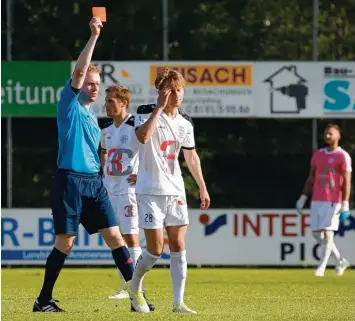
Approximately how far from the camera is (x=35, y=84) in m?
18.3

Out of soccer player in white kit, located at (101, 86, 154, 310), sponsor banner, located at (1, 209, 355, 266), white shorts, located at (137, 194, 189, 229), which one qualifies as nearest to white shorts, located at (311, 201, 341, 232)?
sponsor banner, located at (1, 209, 355, 266)

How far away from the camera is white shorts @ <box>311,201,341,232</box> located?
1634 cm

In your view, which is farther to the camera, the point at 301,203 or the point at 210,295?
the point at 301,203

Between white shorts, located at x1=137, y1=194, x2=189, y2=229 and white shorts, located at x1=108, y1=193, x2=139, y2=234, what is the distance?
97.0 inches

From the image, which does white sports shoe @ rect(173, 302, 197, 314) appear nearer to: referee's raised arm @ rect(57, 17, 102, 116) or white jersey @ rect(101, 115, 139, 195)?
referee's raised arm @ rect(57, 17, 102, 116)

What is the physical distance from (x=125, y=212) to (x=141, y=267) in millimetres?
2383

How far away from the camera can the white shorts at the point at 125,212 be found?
1170 cm

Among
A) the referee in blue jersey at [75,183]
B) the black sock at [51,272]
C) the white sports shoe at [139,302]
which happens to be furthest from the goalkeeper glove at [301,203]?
the black sock at [51,272]

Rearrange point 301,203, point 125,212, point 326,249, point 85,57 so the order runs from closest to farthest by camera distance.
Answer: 1. point 85,57
2. point 125,212
3. point 326,249
4. point 301,203

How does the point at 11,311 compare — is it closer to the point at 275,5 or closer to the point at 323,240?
the point at 323,240

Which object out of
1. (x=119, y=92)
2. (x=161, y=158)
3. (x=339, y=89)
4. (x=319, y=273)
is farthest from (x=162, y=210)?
(x=339, y=89)

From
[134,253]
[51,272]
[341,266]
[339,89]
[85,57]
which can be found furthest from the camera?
[339,89]

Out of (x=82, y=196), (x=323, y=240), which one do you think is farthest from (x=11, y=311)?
(x=323, y=240)

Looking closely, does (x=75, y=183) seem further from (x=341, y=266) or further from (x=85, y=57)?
(x=341, y=266)
